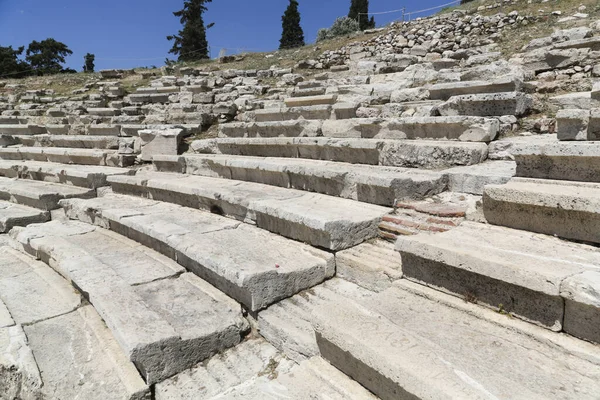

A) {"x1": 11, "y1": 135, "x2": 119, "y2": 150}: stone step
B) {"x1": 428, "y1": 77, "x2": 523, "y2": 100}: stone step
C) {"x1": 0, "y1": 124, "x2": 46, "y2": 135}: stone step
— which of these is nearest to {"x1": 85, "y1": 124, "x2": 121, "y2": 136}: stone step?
{"x1": 11, "y1": 135, "x2": 119, "y2": 150}: stone step

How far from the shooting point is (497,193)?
2.51 metres

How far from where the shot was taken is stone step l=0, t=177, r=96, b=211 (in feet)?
19.1

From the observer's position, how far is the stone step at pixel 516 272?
167 cm

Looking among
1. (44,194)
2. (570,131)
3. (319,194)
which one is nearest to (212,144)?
(44,194)

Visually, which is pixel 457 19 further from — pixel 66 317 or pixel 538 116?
pixel 66 317

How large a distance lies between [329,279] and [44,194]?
489 cm

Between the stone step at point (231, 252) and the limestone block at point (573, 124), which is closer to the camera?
the stone step at point (231, 252)

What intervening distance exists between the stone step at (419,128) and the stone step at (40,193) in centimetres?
390

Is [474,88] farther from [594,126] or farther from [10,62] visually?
[10,62]

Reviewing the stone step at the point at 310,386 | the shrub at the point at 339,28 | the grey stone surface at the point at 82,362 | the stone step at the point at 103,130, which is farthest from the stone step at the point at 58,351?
the shrub at the point at 339,28

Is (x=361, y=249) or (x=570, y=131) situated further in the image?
(x=570, y=131)

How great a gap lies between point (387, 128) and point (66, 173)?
5422 mm

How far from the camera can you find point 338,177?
150 inches

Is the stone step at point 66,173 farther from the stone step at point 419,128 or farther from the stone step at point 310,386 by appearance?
the stone step at point 310,386
